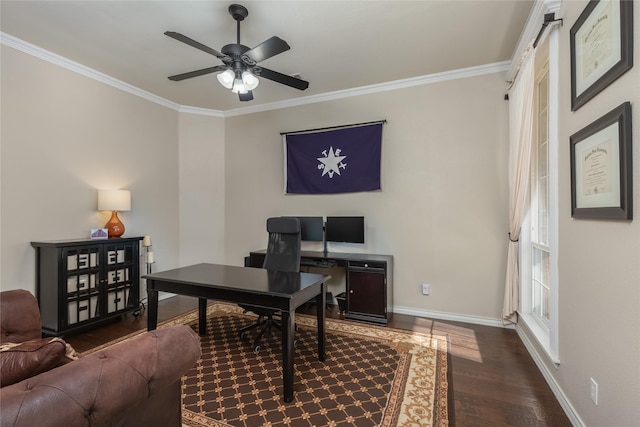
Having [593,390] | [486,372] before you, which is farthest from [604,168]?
[486,372]

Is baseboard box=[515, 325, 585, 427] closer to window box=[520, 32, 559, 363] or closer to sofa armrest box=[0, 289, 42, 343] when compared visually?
window box=[520, 32, 559, 363]

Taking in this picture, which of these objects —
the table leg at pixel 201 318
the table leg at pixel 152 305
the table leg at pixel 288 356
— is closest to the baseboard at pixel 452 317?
the table leg at pixel 288 356

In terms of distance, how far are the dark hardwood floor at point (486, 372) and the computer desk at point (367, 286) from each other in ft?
0.80

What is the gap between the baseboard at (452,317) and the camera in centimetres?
341

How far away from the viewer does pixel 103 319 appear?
334 centimetres

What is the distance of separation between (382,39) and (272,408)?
10.9 ft

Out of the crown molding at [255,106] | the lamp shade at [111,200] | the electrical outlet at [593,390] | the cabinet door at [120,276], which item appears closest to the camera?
the electrical outlet at [593,390]

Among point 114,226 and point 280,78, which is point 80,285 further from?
point 280,78

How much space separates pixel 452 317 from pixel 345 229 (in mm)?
1705

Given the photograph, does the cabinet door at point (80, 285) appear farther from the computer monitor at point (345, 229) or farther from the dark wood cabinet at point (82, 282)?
A: the computer monitor at point (345, 229)

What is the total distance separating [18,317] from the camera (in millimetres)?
1712

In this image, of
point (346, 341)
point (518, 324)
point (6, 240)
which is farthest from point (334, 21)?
point (6, 240)

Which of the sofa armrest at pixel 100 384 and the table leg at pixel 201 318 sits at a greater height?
the sofa armrest at pixel 100 384

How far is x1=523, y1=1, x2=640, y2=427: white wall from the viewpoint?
4.21 feet
